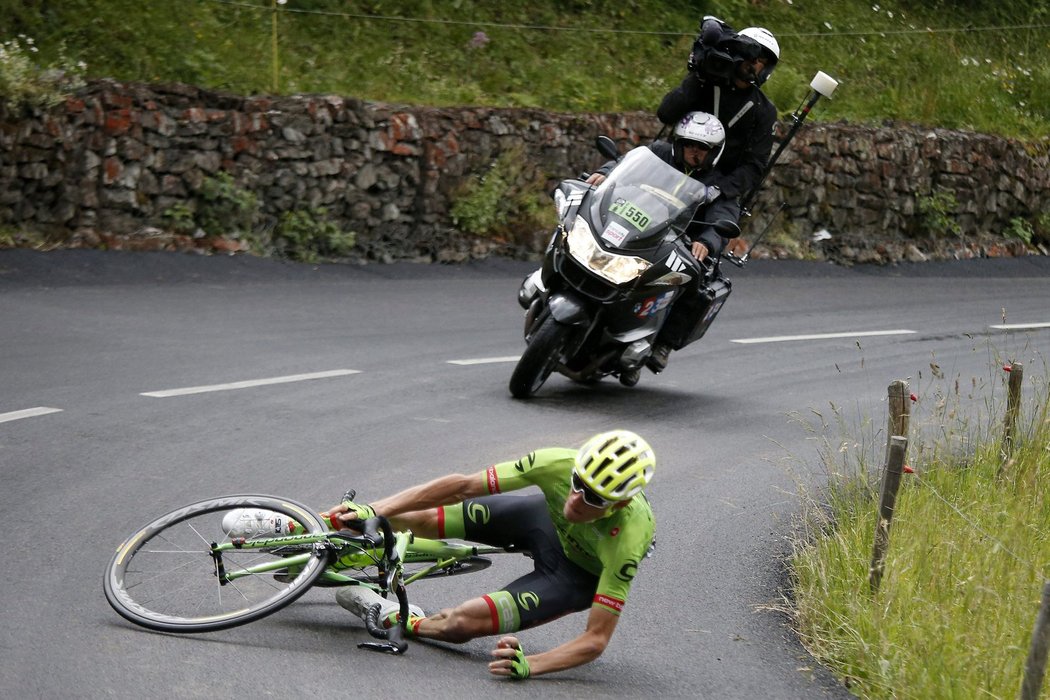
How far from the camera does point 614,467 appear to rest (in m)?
5.45

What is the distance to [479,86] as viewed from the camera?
19.4 meters

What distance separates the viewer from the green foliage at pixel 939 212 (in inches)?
846

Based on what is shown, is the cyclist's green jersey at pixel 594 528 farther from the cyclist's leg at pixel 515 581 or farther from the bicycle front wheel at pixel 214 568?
the bicycle front wheel at pixel 214 568

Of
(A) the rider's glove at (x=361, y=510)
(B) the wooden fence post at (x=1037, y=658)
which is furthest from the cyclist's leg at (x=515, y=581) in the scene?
(B) the wooden fence post at (x=1037, y=658)

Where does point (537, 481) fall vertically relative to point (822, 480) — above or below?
above

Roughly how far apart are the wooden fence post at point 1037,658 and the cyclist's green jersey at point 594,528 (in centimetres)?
151

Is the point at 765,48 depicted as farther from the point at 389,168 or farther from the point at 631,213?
the point at 389,168

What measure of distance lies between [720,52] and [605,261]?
2.32 metres

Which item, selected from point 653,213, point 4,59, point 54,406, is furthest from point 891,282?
point 54,406

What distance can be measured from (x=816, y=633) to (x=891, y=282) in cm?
1352

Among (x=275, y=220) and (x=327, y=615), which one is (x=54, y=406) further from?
(x=275, y=220)

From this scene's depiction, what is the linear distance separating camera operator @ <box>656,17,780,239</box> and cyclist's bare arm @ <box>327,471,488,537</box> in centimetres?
581

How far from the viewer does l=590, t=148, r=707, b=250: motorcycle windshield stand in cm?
1016

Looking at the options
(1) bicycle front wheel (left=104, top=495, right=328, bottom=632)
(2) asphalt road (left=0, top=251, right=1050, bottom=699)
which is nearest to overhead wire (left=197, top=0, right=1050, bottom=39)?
(2) asphalt road (left=0, top=251, right=1050, bottom=699)
